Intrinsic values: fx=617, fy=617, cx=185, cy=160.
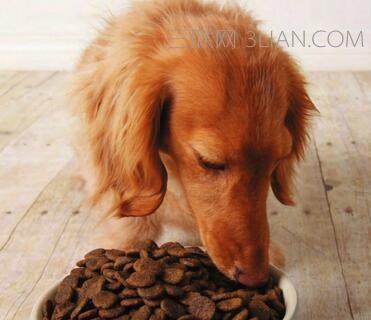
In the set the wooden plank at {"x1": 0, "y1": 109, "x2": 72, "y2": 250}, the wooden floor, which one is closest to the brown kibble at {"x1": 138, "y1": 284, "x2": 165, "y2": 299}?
the wooden floor

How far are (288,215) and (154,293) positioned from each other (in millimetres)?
952

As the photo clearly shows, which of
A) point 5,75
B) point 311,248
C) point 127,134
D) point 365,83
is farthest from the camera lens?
point 5,75

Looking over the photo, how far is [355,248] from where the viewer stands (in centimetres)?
193

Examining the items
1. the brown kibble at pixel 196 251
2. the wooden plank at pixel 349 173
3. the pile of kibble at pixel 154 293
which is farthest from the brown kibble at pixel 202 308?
the wooden plank at pixel 349 173

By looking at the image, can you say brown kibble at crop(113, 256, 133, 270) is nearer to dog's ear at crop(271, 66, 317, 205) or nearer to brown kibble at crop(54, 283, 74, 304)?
brown kibble at crop(54, 283, 74, 304)

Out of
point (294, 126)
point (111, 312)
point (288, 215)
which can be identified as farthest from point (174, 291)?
point (288, 215)

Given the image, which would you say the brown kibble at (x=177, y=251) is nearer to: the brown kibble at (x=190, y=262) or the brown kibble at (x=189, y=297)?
the brown kibble at (x=190, y=262)

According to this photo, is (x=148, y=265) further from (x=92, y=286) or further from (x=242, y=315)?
(x=242, y=315)

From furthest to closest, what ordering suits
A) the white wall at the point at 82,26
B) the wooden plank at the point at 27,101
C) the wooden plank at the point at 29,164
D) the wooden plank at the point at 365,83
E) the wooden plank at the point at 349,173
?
1. the white wall at the point at 82,26
2. the wooden plank at the point at 365,83
3. the wooden plank at the point at 27,101
4. the wooden plank at the point at 29,164
5. the wooden plank at the point at 349,173

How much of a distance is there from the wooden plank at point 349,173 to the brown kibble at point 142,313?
2.01 ft

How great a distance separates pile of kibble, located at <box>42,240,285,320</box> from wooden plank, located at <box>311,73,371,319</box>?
41cm

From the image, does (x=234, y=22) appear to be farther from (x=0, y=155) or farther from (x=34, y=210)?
(x=0, y=155)

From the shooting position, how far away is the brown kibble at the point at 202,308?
1.27 m

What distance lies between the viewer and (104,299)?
131 cm
